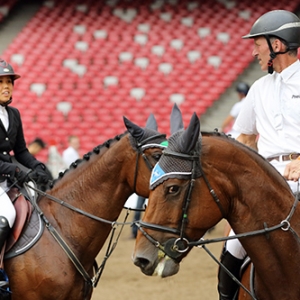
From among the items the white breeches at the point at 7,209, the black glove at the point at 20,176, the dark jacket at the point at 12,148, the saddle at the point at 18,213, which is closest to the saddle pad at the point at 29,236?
the saddle at the point at 18,213

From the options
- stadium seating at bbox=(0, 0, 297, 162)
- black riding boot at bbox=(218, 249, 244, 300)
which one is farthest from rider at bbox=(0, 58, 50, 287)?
stadium seating at bbox=(0, 0, 297, 162)

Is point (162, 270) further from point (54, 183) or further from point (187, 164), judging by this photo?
point (54, 183)

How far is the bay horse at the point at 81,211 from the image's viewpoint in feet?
16.5

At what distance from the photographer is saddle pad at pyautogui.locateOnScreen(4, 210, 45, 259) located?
508cm

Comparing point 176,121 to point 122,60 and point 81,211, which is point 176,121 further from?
point 122,60

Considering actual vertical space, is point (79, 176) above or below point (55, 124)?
above

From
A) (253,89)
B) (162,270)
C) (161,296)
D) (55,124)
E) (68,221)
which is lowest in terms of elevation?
(55,124)

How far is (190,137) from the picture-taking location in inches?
139

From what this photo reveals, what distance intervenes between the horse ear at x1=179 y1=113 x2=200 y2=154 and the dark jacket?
2.20 meters

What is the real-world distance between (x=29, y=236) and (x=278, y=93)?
225cm

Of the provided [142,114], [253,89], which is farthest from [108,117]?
[253,89]

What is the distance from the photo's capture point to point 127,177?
5277 millimetres

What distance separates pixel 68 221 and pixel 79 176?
375mm

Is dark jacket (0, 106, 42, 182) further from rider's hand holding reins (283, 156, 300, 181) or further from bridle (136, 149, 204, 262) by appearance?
rider's hand holding reins (283, 156, 300, 181)
